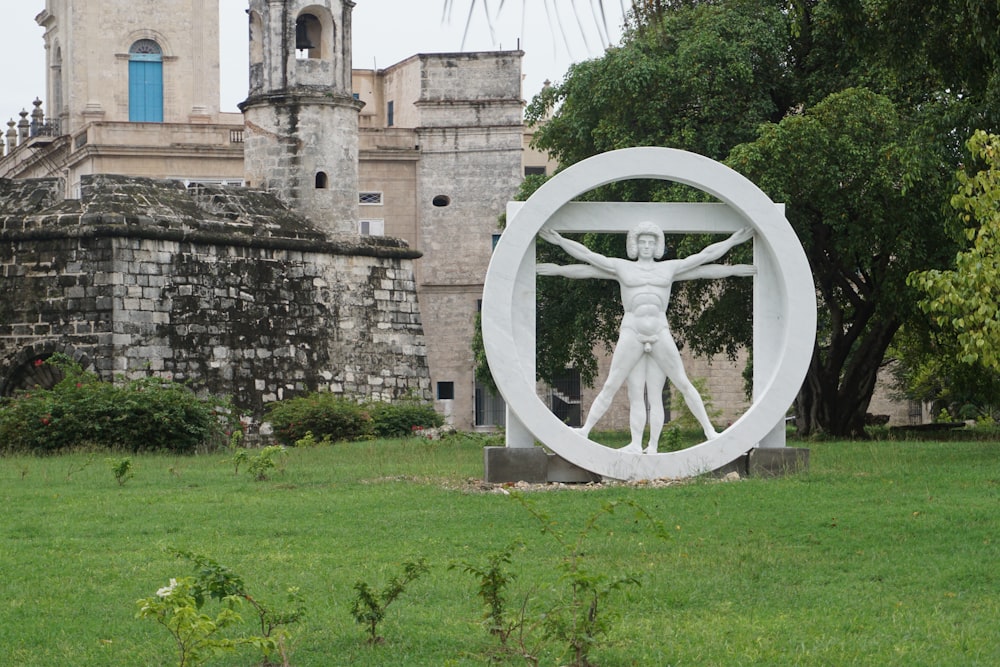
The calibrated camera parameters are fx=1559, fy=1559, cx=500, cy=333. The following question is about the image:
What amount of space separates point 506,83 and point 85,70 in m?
12.7

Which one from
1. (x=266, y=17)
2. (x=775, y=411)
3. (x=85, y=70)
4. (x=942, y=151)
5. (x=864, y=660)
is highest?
(x=85, y=70)

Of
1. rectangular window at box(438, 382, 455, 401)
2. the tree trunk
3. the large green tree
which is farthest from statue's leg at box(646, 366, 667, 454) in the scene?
rectangular window at box(438, 382, 455, 401)

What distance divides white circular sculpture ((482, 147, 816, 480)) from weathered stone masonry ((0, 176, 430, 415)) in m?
9.89

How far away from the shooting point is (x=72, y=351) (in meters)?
21.6

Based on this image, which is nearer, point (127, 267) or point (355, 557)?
point (355, 557)

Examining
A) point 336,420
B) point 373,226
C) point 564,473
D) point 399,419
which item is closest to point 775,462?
point 564,473

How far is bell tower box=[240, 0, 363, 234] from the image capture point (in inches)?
1006

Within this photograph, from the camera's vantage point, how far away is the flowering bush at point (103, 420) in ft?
59.8

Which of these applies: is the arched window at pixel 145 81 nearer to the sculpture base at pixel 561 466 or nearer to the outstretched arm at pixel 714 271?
the outstretched arm at pixel 714 271

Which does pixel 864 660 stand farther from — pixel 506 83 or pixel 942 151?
pixel 506 83

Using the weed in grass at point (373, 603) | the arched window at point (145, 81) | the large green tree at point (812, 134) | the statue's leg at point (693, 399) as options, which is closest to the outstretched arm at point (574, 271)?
the statue's leg at point (693, 399)

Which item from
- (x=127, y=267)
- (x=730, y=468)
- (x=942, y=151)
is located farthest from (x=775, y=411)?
(x=127, y=267)

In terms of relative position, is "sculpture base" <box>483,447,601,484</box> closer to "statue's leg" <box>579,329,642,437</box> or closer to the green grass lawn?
the green grass lawn

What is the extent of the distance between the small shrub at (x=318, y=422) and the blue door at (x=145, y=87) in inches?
945
